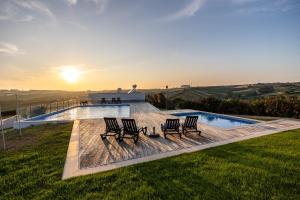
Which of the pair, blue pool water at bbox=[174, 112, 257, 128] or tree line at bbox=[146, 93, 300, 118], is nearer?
blue pool water at bbox=[174, 112, 257, 128]

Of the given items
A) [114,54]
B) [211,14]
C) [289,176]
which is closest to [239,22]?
[211,14]

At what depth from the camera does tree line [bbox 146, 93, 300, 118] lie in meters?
13.0

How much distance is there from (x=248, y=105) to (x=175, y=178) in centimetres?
1311

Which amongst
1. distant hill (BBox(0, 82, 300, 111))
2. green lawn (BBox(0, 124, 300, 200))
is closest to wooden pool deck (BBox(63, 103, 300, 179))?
green lawn (BBox(0, 124, 300, 200))

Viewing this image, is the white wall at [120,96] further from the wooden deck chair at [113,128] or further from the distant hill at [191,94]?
the wooden deck chair at [113,128]

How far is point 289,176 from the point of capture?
166 inches

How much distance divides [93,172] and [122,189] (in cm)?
110

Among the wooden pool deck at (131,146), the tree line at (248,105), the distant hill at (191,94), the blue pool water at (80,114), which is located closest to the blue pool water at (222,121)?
the tree line at (248,105)

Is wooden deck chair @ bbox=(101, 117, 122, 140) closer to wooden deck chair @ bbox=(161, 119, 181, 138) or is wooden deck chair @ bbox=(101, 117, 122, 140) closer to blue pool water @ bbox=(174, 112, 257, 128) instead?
wooden deck chair @ bbox=(161, 119, 181, 138)

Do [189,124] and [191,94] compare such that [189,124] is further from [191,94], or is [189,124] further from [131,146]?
[191,94]

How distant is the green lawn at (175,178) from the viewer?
3.65 meters

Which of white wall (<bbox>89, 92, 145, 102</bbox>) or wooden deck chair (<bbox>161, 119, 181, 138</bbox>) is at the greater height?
white wall (<bbox>89, 92, 145, 102</bbox>)

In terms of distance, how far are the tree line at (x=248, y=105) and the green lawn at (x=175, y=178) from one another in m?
8.21

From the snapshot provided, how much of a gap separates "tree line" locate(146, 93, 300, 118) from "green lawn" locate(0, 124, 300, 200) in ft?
26.9
